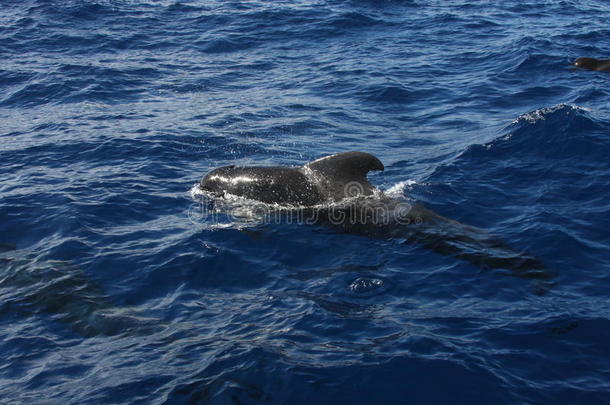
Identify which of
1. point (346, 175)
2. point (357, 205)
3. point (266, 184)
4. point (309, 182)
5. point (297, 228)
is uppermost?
point (346, 175)

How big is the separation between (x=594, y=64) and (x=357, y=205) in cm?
1479

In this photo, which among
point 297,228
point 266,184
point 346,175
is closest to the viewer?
point 297,228

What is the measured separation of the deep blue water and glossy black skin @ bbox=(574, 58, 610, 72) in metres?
0.63

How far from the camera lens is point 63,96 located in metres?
23.7

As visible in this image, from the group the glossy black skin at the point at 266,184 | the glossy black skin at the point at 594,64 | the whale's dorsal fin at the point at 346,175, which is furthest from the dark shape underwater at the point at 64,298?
the glossy black skin at the point at 594,64

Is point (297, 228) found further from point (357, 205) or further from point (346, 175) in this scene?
point (346, 175)

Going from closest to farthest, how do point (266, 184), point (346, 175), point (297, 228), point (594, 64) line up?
point (297, 228) → point (346, 175) → point (266, 184) → point (594, 64)

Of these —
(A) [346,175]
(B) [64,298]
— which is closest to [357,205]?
(A) [346,175]

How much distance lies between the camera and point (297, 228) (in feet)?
42.9

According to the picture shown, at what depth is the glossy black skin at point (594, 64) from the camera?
910 inches

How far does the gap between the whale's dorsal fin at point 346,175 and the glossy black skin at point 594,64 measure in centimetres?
1406

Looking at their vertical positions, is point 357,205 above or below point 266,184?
below

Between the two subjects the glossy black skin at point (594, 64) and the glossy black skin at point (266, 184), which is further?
the glossy black skin at point (594, 64)

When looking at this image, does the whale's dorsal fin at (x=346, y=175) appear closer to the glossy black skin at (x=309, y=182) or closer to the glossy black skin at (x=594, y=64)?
the glossy black skin at (x=309, y=182)
